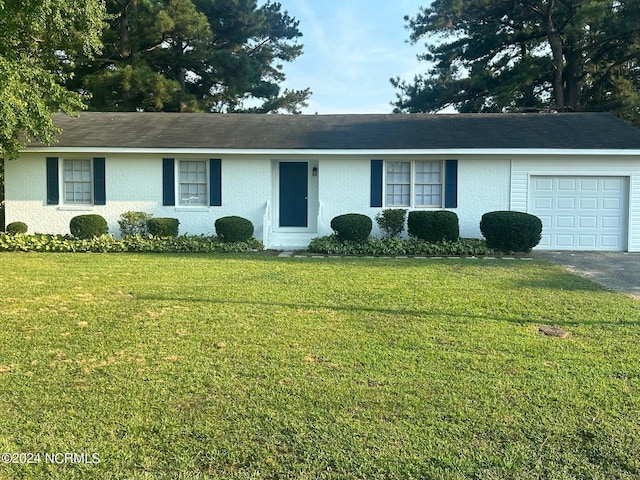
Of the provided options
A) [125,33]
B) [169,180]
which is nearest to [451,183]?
[169,180]

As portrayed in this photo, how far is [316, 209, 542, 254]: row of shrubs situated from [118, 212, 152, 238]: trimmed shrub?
4.65 metres

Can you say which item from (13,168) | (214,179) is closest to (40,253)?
(13,168)

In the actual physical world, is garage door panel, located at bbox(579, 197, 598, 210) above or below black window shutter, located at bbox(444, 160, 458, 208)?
below

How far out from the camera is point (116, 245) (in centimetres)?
1185

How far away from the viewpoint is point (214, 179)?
13.3 m

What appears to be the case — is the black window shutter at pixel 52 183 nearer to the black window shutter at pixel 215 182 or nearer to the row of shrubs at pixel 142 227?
the row of shrubs at pixel 142 227

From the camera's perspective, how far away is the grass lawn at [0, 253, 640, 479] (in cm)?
279

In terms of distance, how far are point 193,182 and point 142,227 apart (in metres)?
1.87

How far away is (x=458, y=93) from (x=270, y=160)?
597 inches

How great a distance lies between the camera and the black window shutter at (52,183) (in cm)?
1334

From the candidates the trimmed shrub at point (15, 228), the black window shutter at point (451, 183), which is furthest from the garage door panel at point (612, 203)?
the trimmed shrub at point (15, 228)

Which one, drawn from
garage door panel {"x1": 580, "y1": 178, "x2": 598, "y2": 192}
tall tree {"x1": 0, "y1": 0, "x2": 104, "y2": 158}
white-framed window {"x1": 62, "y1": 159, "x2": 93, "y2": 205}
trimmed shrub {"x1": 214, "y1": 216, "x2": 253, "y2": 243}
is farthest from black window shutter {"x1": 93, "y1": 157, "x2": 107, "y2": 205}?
garage door panel {"x1": 580, "y1": 178, "x2": 598, "y2": 192}

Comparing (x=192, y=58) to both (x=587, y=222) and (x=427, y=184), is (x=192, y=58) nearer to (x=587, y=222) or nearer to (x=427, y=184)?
(x=427, y=184)

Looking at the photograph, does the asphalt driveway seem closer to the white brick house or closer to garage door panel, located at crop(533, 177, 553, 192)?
the white brick house
